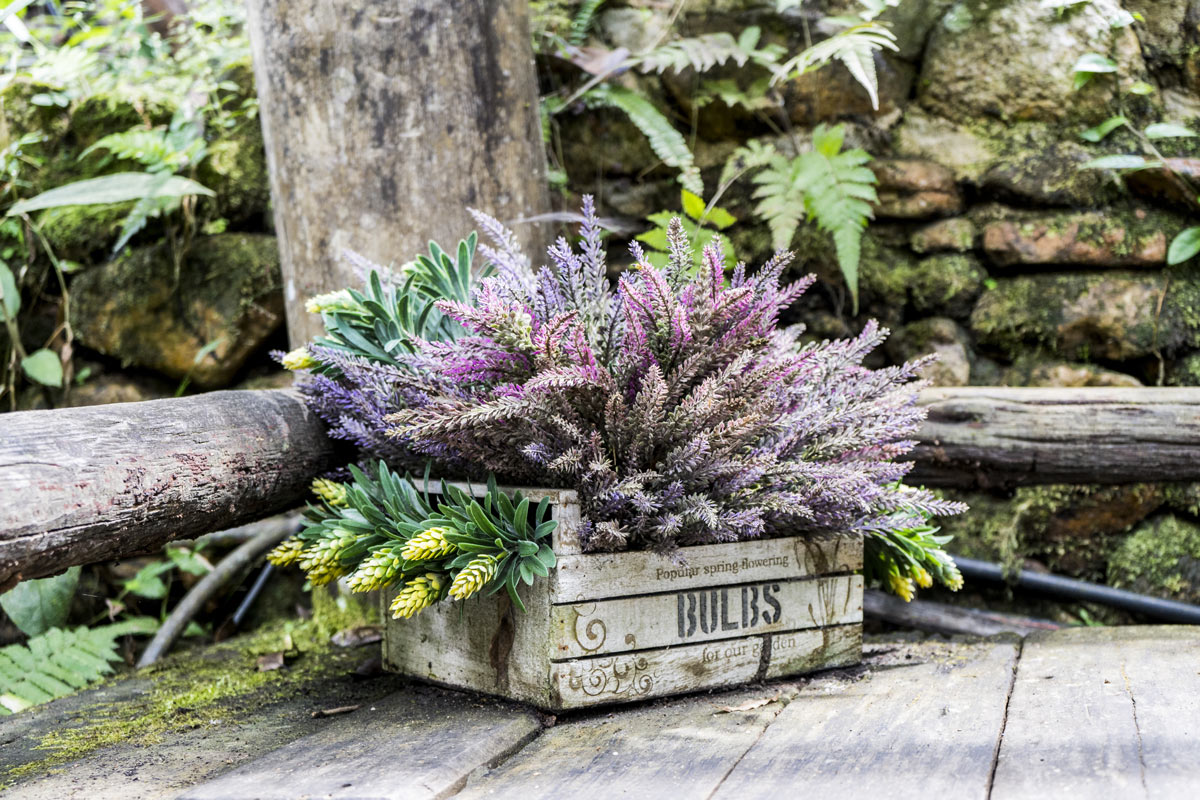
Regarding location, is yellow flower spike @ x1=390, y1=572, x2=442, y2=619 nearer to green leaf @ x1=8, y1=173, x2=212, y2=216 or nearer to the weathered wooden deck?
the weathered wooden deck

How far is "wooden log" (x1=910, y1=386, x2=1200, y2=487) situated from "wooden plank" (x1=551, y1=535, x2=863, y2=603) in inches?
22.6

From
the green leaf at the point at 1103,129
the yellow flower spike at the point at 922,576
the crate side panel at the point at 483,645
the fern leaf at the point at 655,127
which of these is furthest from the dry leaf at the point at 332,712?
the green leaf at the point at 1103,129

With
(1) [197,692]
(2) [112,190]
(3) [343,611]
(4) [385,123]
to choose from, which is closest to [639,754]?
(1) [197,692]

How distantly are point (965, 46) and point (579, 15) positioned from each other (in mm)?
1118

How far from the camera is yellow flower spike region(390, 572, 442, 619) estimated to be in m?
1.34

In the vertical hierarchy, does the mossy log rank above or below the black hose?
above

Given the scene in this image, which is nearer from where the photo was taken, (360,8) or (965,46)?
(360,8)

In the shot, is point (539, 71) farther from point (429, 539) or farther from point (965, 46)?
point (429, 539)

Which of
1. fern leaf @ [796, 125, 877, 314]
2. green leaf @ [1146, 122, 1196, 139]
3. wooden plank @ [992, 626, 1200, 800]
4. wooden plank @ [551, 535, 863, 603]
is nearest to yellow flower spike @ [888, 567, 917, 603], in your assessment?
wooden plank @ [551, 535, 863, 603]

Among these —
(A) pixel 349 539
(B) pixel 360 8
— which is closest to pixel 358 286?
(B) pixel 360 8

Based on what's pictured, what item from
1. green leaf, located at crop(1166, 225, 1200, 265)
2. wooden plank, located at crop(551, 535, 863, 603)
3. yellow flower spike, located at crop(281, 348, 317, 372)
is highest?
green leaf, located at crop(1166, 225, 1200, 265)

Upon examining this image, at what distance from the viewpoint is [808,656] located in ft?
5.49

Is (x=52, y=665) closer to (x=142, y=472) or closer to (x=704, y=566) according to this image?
(x=142, y=472)

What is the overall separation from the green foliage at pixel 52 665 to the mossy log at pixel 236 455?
2.81 ft
